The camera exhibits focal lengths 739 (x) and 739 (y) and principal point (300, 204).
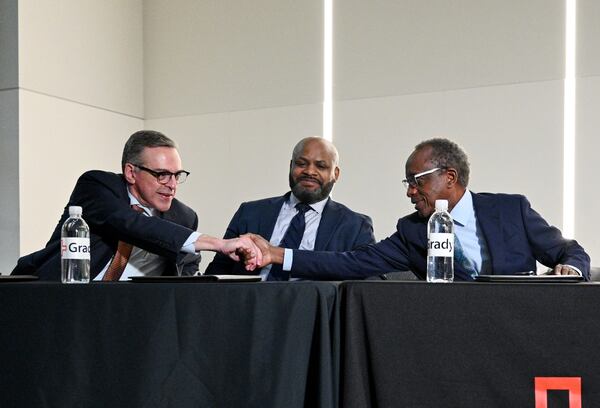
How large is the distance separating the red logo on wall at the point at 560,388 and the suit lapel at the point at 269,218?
6.30 feet

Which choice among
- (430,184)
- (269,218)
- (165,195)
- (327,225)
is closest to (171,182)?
(165,195)

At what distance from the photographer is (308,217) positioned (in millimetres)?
3396

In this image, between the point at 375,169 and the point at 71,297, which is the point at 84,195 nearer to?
the point at 71,297

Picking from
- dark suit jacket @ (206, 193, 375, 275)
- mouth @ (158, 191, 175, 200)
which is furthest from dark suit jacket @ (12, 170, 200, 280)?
dark suit jacket @ (206, 193, 375, 275)

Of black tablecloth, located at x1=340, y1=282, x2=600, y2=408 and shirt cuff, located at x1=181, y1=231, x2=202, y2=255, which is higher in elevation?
shirt cuff, located at x1=181, y1=231, x2=202, y2=255

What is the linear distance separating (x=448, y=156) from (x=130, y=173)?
1.16 meters

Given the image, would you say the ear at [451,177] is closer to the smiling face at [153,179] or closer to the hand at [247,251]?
the hand at [247,251]

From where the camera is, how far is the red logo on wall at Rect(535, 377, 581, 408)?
1.51m

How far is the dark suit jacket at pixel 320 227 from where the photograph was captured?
10.4 feet

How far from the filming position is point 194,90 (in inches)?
227

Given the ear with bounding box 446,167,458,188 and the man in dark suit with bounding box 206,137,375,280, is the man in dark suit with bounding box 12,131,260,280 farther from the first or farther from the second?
the ear with bounding box 446,167,458,188

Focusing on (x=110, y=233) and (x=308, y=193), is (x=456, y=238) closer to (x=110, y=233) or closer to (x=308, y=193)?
(x=308, y=193)

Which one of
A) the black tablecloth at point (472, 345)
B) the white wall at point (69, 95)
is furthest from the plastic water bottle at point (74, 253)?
the white wall at point (69, 95)

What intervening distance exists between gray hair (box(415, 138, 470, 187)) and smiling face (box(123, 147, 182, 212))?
3.03 ft
